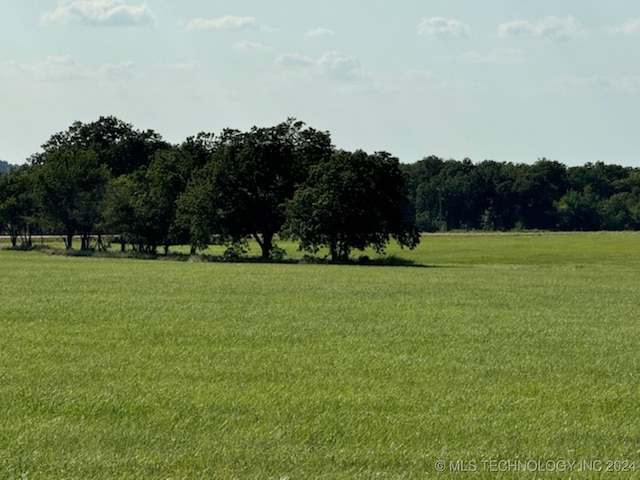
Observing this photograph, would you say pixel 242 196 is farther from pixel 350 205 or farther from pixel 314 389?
pixel 314 389

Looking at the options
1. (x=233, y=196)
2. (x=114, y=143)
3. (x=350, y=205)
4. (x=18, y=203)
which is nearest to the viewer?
(x=350, y=205)

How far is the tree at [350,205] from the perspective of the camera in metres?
76.7

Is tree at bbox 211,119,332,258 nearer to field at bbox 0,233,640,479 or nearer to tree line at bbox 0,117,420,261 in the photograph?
tree line at bbox 0,117,420,261

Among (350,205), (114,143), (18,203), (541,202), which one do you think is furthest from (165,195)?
(541,202)

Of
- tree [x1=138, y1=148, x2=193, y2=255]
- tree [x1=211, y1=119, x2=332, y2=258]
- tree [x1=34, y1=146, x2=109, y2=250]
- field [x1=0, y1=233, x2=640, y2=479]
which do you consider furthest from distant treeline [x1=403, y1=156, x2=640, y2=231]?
field [x1=0, y1=233, x2=640, y2=479]

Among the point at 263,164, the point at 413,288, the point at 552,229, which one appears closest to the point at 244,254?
the point at 263,164

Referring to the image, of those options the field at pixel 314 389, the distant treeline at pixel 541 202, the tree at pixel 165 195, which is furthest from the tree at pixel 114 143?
the field at pixel 314 389

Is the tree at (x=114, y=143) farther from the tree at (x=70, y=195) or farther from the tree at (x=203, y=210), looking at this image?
the tree at (x=203, y=210)

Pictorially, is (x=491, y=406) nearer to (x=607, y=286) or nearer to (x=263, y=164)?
(x=607, y=286)

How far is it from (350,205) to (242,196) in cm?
1257

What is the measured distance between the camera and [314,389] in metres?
15.5

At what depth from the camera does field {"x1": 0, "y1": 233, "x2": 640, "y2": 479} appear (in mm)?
10938

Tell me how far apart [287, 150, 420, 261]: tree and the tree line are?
0.09 meters

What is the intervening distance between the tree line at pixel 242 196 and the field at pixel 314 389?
44.1m
